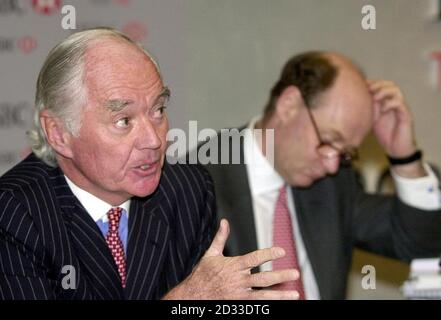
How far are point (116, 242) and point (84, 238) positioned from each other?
8 cm

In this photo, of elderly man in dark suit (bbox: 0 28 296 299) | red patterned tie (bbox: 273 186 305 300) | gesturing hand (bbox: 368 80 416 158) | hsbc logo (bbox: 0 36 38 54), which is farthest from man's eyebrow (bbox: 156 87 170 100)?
hsbc logo (bbox: 0 36 38 54)

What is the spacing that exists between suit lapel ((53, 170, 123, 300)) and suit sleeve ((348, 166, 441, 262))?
1063 millimetres

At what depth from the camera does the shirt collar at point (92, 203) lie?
1.83 m

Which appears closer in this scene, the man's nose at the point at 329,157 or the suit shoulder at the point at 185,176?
the suit shoulder at the point at 185,176

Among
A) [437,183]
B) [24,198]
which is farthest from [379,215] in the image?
[24,198]

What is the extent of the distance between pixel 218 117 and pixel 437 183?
0.94 meters

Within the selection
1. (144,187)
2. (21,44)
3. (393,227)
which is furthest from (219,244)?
(21,44)

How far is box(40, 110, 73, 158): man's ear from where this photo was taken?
1.80 m

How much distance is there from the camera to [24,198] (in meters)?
1.74

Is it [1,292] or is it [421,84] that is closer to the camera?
[1,292]

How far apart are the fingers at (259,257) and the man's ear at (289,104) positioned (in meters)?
0.95

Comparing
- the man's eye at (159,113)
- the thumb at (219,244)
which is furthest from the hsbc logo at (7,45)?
the thumb at (219,244)

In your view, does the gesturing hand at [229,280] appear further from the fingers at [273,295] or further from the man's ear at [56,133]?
the man's ear at [56,133]
